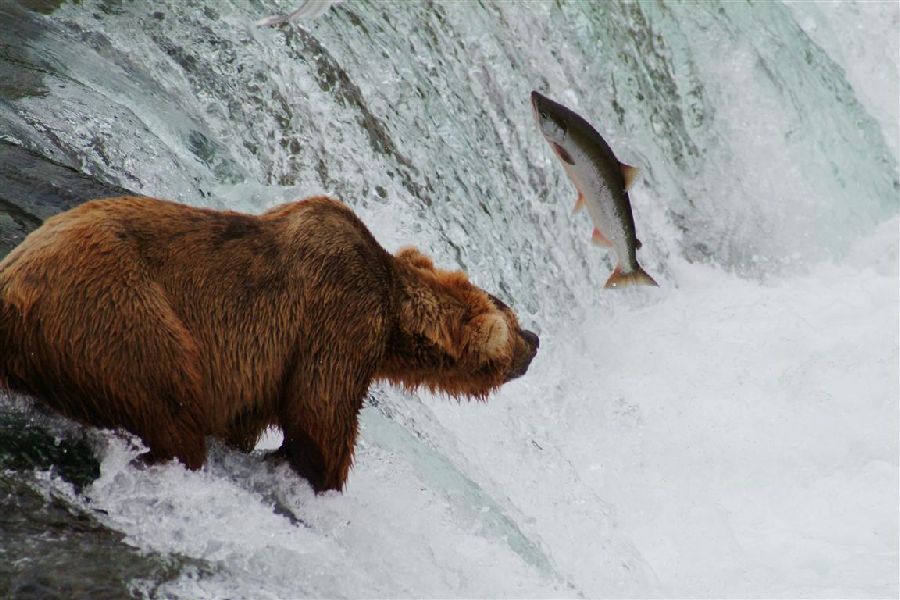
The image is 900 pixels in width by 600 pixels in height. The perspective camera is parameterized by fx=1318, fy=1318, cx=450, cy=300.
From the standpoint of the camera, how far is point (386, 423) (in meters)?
5.15

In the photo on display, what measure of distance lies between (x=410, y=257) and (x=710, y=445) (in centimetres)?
398

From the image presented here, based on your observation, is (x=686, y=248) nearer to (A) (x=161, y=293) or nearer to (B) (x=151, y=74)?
(B) (x=151, y=74)

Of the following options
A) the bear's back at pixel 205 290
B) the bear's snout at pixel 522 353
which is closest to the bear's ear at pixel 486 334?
the bear's snout at pixel 522 353

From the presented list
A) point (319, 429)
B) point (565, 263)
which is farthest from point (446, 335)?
point (565, 263)

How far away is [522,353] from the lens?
457cm

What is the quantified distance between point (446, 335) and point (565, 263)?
178 inches

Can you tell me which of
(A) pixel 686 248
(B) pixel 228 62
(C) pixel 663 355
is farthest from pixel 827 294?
(B) pixel 228 62

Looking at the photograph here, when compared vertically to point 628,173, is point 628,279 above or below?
below

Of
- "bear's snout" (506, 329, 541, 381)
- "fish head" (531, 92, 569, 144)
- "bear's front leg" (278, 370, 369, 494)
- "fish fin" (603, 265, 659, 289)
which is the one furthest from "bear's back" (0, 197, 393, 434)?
"fish fin" (603, 265, 659, 289)

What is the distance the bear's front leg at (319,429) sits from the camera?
3943 millimetres

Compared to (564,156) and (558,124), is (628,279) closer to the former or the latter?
(564,156)

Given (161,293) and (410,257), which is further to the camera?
(410,257)

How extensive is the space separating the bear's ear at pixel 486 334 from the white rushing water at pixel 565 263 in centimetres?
60

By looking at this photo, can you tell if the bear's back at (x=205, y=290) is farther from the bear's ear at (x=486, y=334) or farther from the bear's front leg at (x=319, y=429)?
the bear's ear at (x=486, y=334)
